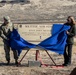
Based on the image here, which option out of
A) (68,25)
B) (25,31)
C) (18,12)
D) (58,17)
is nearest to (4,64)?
(25,31)

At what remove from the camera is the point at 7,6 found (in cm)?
5172

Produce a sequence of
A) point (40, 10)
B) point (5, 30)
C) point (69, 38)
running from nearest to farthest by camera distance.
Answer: point (69, 38)
point (5, 30)
point (40, 10)

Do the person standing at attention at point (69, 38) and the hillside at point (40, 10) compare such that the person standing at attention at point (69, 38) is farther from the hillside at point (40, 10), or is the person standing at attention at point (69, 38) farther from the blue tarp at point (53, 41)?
the hillside at point (40, 10)

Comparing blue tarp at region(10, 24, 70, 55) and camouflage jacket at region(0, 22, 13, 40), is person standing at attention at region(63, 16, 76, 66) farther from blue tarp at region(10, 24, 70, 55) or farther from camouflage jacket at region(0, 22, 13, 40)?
camouflage jacket at region(0, 22, 13, 40)

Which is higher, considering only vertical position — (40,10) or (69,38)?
(69,38)

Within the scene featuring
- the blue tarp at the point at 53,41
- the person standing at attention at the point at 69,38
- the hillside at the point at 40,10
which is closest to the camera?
the person standing at attention at the point at 69,38

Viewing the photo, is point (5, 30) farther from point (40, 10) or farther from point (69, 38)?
point (40, 10)

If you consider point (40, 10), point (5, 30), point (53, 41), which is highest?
point (5, 30)

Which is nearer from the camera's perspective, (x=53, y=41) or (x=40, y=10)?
A: (x=53, y=41)

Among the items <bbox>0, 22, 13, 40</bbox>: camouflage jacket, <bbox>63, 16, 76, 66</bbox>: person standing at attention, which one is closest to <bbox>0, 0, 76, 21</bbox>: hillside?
<bbox>63, 16, 76, 66</bbox>: person standing at attention

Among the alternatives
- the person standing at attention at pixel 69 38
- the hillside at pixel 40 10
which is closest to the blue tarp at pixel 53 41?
the person standing at attention at pixel 69 38

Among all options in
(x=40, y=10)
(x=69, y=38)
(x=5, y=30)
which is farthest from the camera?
(x=40, y=10)

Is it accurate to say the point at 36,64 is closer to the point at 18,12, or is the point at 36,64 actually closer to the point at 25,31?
the point at 25,31

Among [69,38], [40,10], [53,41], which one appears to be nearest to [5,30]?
[53,41]
